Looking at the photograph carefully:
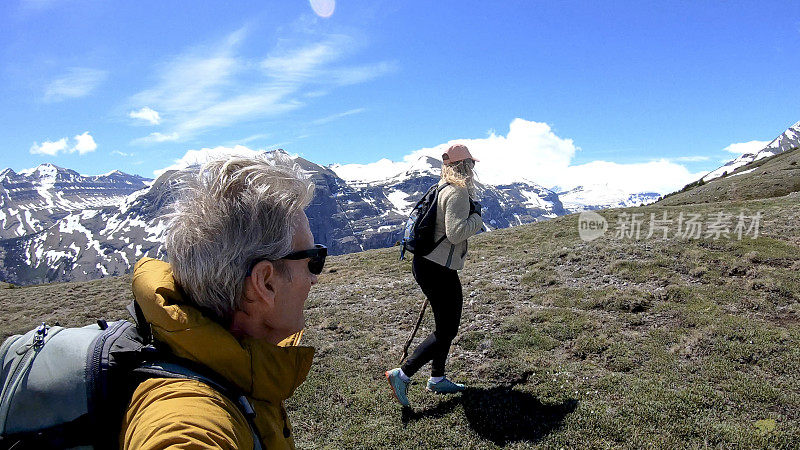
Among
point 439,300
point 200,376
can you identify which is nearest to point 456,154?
point 439,300

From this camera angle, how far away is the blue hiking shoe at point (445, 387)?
843 centimetres

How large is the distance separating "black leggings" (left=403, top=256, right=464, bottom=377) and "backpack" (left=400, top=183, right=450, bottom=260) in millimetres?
244

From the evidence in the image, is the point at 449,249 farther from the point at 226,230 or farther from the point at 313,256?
the point at 226,230

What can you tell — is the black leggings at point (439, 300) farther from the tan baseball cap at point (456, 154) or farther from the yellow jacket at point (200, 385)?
the yellow jacket at point (200, 385)

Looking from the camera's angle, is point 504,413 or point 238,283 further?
point 504,413

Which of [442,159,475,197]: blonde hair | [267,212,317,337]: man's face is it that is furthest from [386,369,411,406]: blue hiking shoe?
[267,212,317,337]: man's face

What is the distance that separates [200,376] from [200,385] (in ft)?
0.31

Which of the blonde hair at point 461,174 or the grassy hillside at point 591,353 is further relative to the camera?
the blonde hair at point 461,174

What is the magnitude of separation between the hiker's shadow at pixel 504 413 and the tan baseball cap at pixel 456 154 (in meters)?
4.64

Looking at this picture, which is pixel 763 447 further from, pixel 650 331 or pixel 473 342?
pixel 473 342

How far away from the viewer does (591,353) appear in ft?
31.8

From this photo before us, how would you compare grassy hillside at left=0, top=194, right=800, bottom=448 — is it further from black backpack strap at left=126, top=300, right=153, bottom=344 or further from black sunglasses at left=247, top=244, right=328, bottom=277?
black backpack strap at left=126, top=300, right=153, bottom=344

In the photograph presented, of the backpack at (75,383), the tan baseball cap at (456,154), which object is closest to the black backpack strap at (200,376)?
the backpack at (75,383)

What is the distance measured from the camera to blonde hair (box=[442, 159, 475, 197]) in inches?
289
